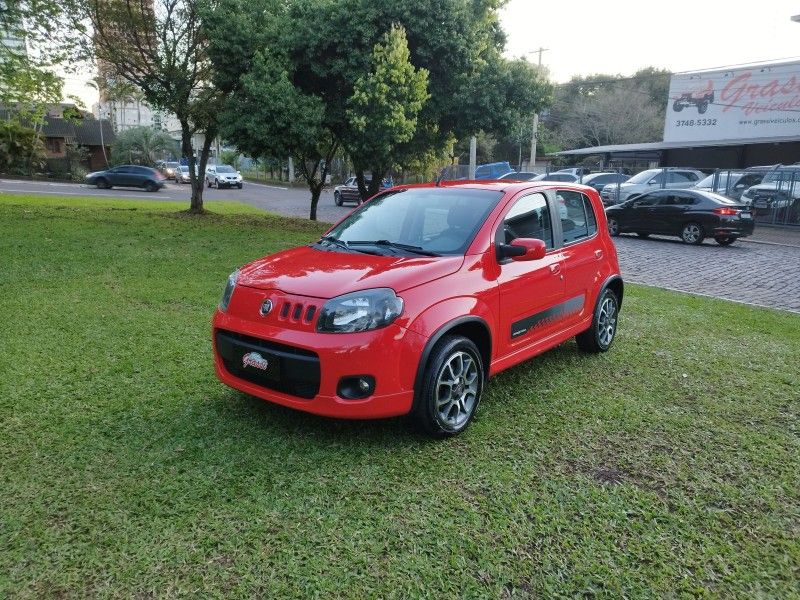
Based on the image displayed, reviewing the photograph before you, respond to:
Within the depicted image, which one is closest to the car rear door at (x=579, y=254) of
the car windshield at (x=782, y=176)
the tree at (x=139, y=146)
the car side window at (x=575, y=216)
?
the car side window at (x=575, y=216)

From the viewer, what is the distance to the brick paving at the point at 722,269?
9.28 meters

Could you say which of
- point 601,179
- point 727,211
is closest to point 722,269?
point 727,211

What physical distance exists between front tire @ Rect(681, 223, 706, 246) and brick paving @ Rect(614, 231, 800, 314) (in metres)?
0.22

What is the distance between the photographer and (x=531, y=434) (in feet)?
13.1

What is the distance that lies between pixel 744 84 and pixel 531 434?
100 feet

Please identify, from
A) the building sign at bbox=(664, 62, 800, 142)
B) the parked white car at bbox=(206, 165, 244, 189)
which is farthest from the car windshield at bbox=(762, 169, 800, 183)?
the parked white car at bbox=(206, 165, 244, 189)

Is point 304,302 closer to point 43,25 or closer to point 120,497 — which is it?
point 120,497

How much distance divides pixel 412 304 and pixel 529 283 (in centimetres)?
125

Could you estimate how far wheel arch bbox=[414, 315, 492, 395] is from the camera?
3.61 meters

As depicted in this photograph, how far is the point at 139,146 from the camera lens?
167ft

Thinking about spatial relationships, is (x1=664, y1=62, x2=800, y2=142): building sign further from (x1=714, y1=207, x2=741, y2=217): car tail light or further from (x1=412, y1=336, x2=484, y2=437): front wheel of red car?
(x1=412, y1=336, x2=484, y2=437): front wheel of red car

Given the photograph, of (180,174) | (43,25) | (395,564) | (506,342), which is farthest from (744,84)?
(180,174)

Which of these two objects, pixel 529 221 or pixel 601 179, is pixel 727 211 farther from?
pixel 529 221

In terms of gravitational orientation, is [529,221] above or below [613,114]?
below
